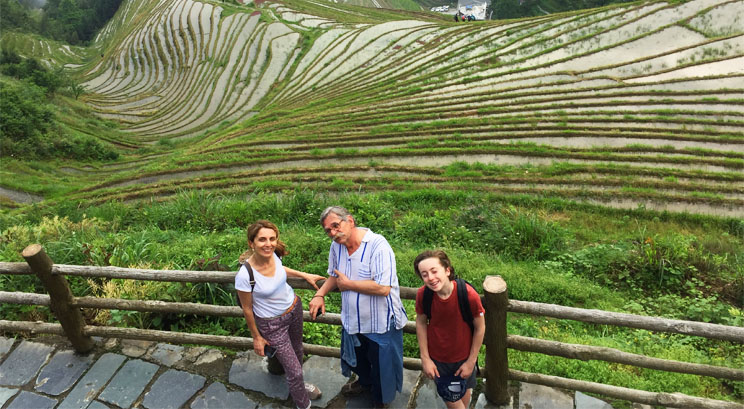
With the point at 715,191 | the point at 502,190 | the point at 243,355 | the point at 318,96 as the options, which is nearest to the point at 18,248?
the point at 243,355

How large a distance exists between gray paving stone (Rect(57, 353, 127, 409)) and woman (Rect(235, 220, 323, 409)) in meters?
1.54

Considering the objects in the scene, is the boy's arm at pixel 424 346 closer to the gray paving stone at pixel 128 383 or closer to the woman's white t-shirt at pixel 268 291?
the woman's white t-shirt at pixel 268 291

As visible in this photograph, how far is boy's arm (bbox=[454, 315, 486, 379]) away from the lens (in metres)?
2.40

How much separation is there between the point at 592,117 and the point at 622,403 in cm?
1175

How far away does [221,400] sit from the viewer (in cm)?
306

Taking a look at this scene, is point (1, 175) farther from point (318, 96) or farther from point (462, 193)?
point (462, 193)

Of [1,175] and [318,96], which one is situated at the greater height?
[318,96]

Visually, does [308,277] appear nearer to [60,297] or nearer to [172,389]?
[172,389]

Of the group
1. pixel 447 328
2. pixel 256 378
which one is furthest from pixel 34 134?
pixel 447 328

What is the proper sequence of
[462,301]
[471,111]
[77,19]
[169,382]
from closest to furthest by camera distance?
[462,301] → [169,382] → [471,111] → [77,19]

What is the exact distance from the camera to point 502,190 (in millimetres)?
9039

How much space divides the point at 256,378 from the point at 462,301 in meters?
1.87

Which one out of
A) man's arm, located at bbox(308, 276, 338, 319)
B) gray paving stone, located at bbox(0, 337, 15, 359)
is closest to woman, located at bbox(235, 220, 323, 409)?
man's arm, located at bbox(308, 276, 338, 319)

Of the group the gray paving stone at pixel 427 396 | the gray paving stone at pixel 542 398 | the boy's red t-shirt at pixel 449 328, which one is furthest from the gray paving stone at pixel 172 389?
the gray paving stone at pixel 542 398
